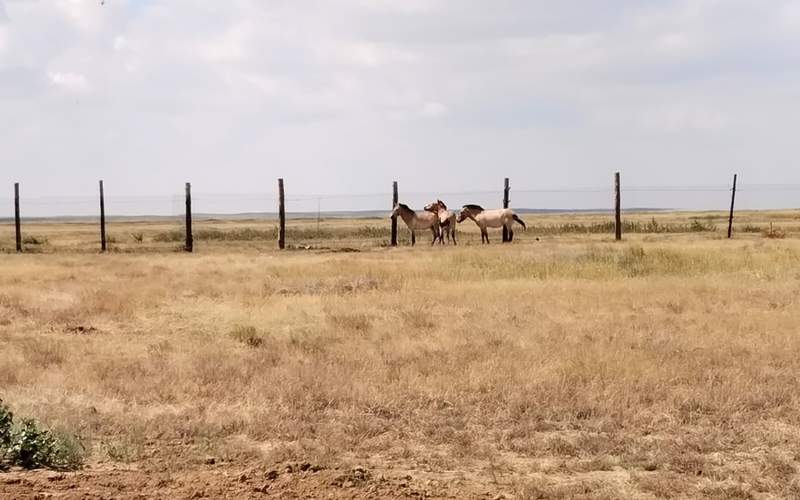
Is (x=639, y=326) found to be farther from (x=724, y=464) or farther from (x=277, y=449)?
(x=277, y=449)

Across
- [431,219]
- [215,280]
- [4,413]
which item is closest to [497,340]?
[4,413]

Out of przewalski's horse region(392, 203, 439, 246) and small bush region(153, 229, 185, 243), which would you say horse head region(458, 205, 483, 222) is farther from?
small bush region(153, 229, 185, 243)

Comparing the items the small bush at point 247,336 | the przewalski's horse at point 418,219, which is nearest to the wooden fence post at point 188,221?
the przewalski's horse at point 418,219

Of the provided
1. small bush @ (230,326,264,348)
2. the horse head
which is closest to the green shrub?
small bush @ (230,326,264,348)

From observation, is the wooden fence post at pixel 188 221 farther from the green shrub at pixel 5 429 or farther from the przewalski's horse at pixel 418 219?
the green shrub at pixel 5 429

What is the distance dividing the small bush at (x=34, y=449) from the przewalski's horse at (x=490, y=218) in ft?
80.1

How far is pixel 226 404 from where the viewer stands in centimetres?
743

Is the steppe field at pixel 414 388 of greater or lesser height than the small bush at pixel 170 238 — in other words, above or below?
below

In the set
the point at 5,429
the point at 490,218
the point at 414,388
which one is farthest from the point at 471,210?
the point at 5,429

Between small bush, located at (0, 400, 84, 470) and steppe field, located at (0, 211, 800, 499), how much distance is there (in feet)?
0.20

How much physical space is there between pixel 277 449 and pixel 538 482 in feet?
6.38

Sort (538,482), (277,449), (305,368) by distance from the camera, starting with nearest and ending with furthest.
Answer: (538,482)
(277,449)
(305,368)

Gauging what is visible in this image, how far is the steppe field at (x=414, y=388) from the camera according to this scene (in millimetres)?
5391

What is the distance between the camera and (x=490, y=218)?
3036 centimetres
